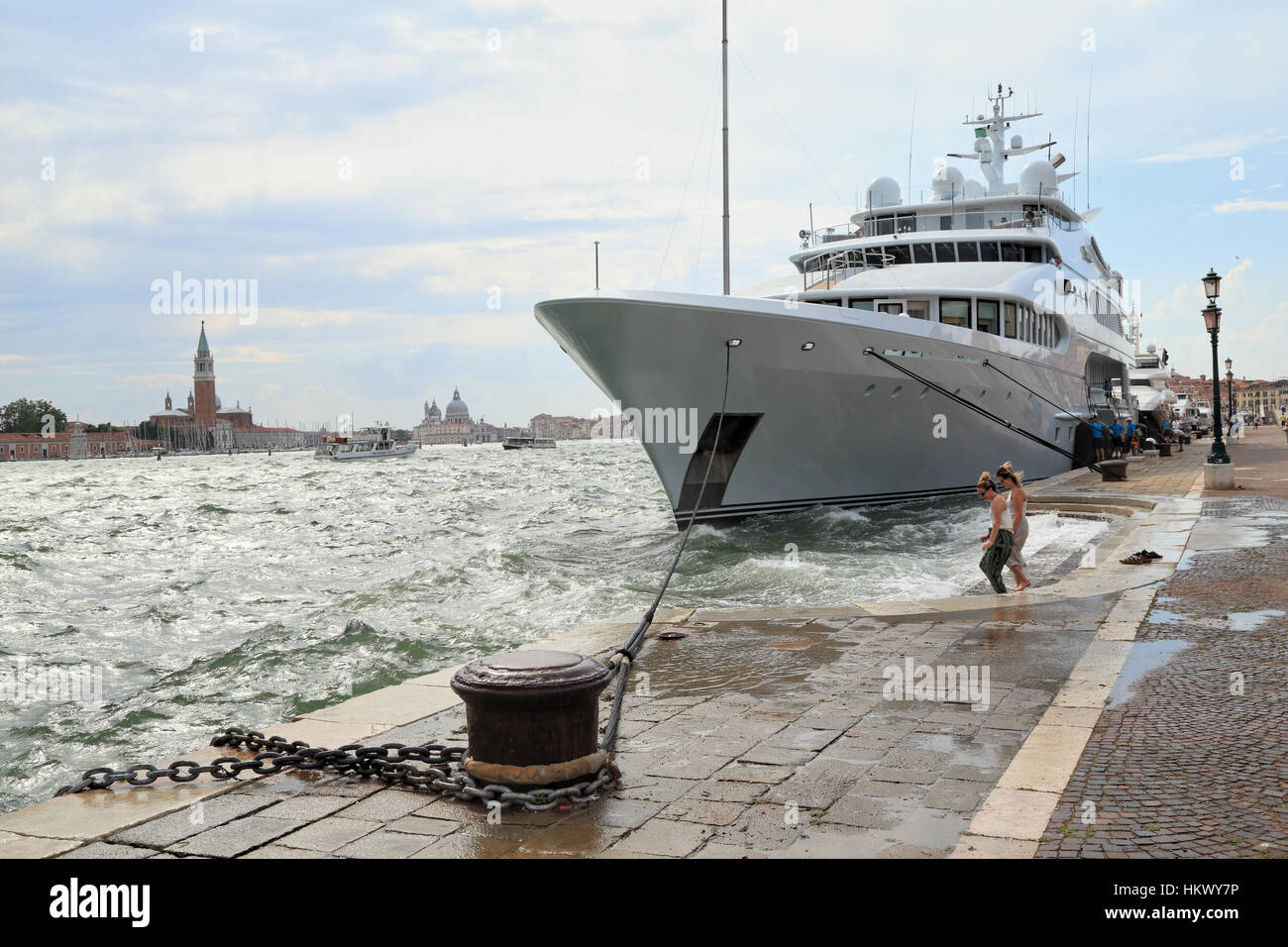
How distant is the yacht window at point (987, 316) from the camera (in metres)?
21.7

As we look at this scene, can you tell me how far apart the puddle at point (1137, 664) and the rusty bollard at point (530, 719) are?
303 centimetres

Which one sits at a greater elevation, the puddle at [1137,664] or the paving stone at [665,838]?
the puddle at [1137,664]

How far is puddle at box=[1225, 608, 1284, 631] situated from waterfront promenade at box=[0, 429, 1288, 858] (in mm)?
58

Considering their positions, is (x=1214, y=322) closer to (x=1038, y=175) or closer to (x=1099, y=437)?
(x=1099, y=437)

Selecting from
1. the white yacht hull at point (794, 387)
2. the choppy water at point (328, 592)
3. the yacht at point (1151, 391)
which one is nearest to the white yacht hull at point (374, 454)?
the yacht at point (1151, 391)

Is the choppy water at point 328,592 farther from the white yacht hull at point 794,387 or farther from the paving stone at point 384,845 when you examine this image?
the paving stone at point 384,845

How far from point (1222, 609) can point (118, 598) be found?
14.5 metres

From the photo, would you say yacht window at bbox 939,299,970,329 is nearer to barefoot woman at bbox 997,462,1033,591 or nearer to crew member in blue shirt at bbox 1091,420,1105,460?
crew member in blue shirt at bbox 1091,420,1105,460

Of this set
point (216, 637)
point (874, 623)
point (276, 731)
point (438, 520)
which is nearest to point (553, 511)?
point (438, 520)

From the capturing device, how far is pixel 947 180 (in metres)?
30.1

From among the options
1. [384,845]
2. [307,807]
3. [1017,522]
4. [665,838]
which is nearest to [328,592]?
[1017,522]

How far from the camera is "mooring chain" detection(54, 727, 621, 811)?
4.21m

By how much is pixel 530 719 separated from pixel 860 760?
5.32 ft
